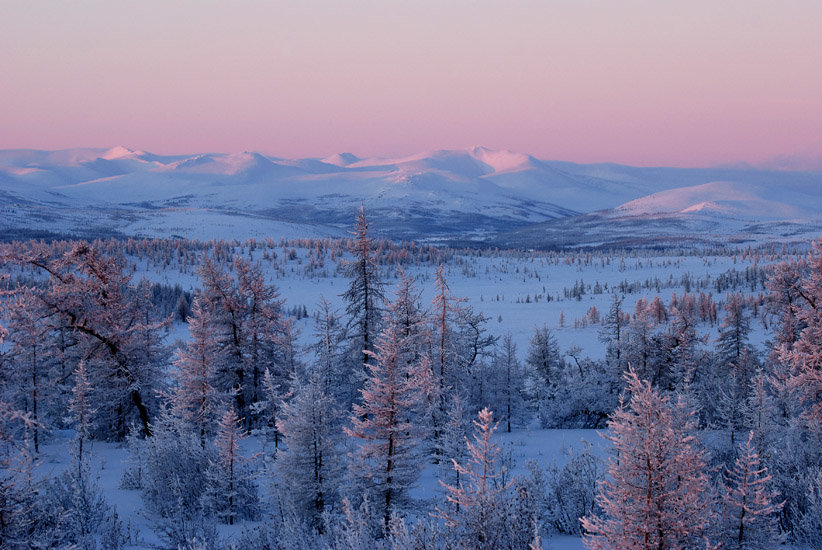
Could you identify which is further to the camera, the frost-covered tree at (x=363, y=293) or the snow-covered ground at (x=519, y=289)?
the frost-covered tree at (x=363, y=293)

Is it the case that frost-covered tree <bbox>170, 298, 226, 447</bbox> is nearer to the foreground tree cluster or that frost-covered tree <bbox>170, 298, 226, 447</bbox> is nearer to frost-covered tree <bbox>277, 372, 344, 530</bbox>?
Answer: the foreground tree cluster

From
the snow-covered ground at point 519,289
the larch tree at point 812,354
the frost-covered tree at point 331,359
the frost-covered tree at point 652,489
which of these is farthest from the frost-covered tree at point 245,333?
the frost-covered tree at point 652,489

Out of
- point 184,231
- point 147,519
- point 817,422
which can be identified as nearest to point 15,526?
point 147,519

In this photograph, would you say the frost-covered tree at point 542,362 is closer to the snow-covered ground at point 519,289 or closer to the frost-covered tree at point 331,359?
the snow-covered ground at point 519,289

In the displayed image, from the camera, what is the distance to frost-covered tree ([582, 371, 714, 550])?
18.4 ft

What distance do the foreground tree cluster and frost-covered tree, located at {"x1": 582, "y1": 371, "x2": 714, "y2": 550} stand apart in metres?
0.02

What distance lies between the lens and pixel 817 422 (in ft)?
45.6

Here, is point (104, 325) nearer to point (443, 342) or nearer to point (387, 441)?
point (443, 342)

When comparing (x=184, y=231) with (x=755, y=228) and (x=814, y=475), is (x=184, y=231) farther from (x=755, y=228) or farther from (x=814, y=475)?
(x=755, y=228)

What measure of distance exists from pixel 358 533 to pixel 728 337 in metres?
25.3

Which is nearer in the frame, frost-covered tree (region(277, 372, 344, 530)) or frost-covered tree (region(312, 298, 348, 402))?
frost-covered tree (region(277, 372, 344, 530))

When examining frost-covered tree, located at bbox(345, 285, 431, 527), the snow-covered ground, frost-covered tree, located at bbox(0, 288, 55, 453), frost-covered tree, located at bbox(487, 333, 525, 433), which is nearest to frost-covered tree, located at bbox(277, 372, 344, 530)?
frost-covered tree, located at bbox(345, 285, 431, 527)

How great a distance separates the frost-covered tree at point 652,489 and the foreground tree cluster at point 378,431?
21 mm

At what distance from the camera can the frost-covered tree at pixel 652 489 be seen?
561 centimetres
